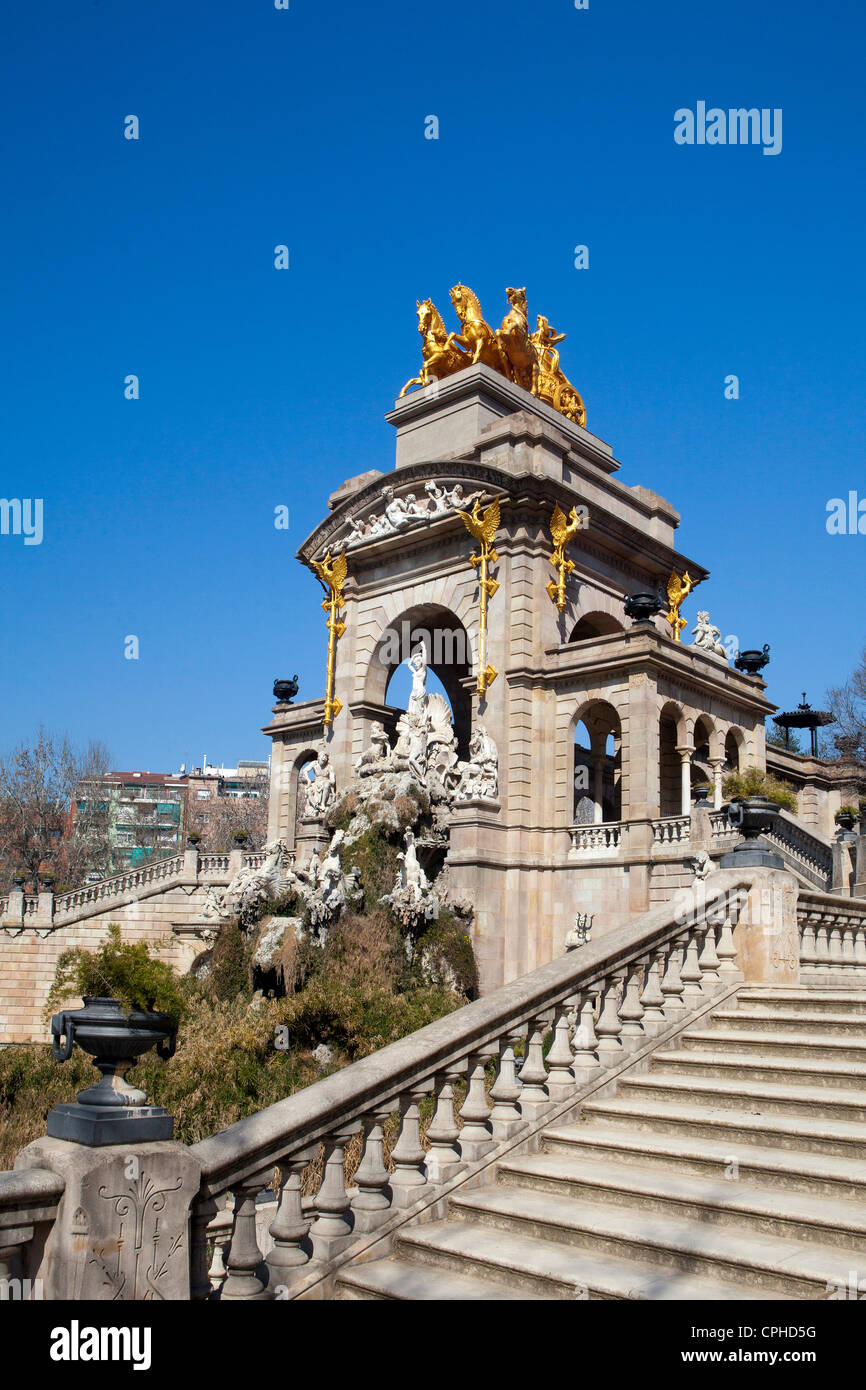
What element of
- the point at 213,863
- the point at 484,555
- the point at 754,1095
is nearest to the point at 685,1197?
the point at 754,1095

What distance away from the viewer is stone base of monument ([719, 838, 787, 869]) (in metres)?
10.6

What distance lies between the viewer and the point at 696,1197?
19.9 feet

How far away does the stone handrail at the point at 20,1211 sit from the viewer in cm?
461

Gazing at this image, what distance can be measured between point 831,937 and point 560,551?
16.3 meters

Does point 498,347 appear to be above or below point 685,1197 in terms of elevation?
above

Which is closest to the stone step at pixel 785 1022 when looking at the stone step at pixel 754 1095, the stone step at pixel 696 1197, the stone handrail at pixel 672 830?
the stone step at pixel 754 1095

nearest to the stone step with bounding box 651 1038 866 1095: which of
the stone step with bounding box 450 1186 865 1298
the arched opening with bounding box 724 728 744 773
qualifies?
the stone step with bounding box 450 1186 865 1298

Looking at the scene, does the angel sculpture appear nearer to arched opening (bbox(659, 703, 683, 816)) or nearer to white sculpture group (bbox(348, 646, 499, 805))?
arched opening (bbox(659, 703, 683, 816))

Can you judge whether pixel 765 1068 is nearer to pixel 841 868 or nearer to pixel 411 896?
pixel 841 868

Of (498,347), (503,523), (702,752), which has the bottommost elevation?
(702,752)

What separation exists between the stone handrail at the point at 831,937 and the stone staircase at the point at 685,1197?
8.99ft

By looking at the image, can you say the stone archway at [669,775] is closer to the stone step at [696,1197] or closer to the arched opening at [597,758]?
the arched opening at [597,758]

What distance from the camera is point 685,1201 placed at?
6.08 metres
